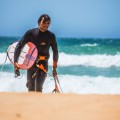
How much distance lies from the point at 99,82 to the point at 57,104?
1126 cm

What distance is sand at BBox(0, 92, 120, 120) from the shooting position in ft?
9.13

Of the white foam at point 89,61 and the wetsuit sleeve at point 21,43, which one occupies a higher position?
the wetsuit sleeve at point 21,43

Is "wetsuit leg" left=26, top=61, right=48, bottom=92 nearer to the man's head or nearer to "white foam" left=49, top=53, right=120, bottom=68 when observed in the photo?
the man's head

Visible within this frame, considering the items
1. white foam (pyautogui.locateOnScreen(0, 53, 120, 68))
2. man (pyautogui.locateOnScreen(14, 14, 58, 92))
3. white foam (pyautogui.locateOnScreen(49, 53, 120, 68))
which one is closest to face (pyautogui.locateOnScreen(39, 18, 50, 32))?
man (pyautogui.locateOnScreen(14, 14, 58, 92))

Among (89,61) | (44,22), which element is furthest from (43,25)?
(89,61)

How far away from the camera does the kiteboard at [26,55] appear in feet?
18.4

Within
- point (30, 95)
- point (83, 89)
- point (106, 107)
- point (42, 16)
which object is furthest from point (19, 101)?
point (83, 89)

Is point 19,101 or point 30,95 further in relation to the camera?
point 30,95

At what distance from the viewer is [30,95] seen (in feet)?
12.1

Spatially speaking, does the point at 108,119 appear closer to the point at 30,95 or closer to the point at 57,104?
the point at 57,104

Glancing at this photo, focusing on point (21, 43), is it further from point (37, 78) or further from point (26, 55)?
point (37, 78)

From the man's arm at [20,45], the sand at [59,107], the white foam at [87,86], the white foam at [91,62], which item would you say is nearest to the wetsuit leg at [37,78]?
the man's arm at [20,45]

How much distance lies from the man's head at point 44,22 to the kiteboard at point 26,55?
1.26 feet

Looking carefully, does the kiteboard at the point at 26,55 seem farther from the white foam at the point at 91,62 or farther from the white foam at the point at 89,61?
the white foam at the point at 91,62
